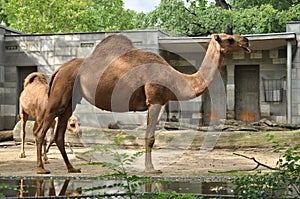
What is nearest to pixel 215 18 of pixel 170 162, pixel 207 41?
pixel 207 41

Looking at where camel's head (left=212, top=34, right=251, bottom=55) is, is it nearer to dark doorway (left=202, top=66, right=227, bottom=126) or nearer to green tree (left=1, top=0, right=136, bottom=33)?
dark doorway (left=202, top=66, right=227, bottom=126)

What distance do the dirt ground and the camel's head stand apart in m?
1.89

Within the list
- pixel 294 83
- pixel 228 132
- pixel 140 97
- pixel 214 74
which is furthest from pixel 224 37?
pixel 294 83

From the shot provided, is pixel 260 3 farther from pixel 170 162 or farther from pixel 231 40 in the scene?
pixel 231 40

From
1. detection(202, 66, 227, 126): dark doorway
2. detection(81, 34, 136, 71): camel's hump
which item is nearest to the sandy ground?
detection(81, 34, 136, 71): camel's hump

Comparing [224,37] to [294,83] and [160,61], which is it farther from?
[294,83]

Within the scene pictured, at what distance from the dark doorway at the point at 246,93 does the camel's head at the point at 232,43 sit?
11192 millimetres

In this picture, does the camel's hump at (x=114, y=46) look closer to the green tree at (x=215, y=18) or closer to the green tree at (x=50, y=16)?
the green tree at (x=215, y=18)

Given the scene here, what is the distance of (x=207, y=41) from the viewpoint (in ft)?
59.3

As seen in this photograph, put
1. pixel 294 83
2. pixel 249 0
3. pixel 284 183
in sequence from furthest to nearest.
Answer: pixel 249 0 → pixel 294 83 → pixel 284 183

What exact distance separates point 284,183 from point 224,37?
5112 mm

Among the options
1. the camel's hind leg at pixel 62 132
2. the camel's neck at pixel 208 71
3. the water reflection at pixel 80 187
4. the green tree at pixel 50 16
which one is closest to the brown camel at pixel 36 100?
the camel's hind leg at pixel 62 132

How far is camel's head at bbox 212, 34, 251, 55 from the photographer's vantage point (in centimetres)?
895

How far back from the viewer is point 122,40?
928 cm
